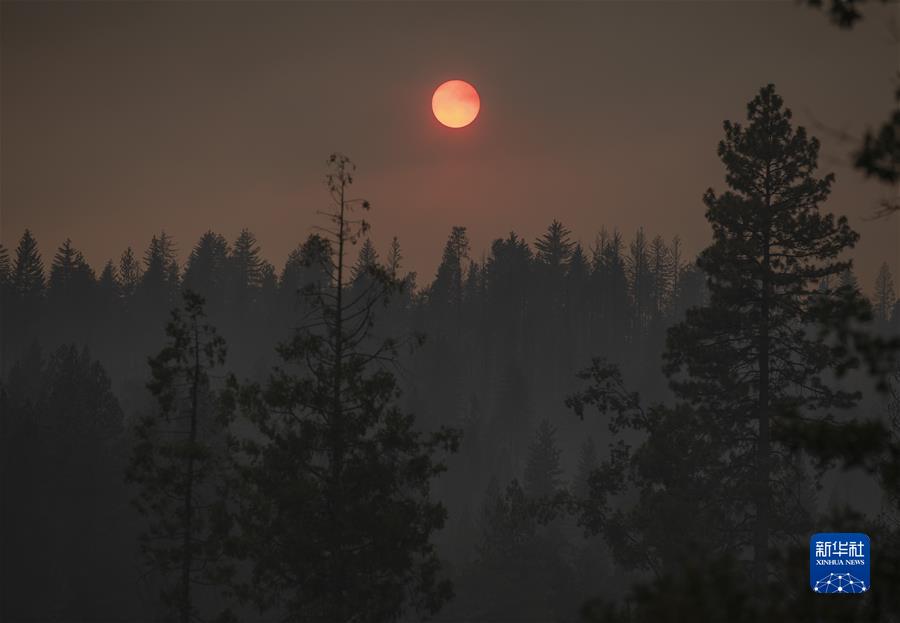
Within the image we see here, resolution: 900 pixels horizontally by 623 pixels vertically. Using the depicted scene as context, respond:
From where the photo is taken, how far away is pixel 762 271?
22.6 metres

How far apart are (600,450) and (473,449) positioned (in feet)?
67.2

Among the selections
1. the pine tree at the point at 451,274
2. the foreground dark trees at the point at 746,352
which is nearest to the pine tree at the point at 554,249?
the pine tree at the point at 451,274

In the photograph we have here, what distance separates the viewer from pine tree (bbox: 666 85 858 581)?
74.1ft

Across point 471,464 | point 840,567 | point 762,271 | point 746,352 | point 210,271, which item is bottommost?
point 471,464

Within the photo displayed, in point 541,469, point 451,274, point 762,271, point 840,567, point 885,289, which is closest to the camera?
point 840,567

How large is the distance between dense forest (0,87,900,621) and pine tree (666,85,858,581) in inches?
2.6

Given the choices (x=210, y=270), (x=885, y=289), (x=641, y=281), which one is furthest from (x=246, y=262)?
(x=885, y=289)

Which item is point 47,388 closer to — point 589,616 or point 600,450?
point 600,450

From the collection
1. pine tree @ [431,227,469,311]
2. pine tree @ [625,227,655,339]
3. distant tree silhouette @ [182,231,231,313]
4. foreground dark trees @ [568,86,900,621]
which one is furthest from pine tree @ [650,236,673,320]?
foreground dark trees @ [568,86,900,621]

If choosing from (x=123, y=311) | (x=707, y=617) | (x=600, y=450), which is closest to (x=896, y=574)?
(x=707, y=617)

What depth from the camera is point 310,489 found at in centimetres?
2072

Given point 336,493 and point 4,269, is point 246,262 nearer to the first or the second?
point 4,269

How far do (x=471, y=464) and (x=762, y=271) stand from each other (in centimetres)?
6216

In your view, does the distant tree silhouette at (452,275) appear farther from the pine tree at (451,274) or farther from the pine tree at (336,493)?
the pine tree at (336,493)
